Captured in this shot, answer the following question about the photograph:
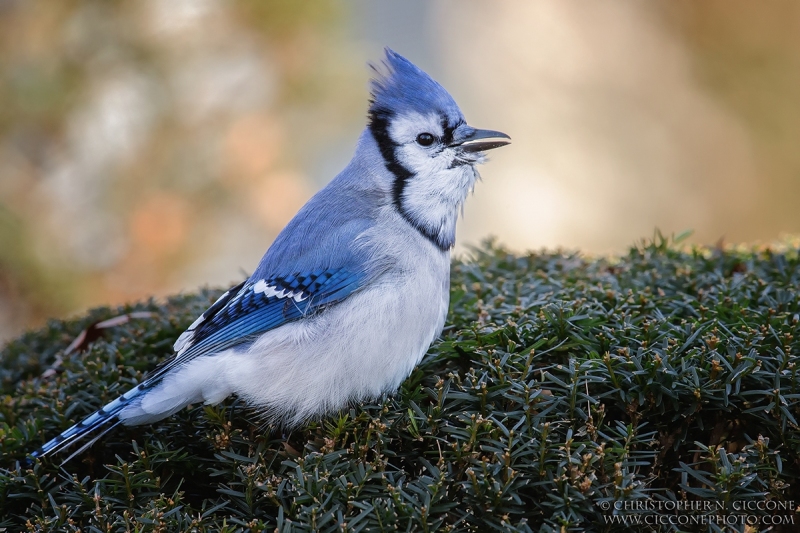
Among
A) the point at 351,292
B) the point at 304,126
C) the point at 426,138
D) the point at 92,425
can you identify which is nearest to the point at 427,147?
the point at 426,138

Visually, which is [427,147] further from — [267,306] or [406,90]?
[267,306]

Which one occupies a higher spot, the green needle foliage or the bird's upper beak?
the bird's upper beak

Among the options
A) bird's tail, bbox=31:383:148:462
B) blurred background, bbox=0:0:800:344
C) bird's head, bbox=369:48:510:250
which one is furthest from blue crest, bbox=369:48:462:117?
blurred background, bbox=0:0:800:344

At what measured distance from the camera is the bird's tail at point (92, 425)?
223cm

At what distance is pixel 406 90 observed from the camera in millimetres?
2596

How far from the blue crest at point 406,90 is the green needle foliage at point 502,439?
715 millimetres

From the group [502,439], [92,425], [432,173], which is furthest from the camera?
[432,173]

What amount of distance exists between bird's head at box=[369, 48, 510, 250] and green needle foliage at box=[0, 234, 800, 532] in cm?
40

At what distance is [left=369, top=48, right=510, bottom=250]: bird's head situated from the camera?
2.53 meters

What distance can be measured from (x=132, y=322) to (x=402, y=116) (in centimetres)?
148

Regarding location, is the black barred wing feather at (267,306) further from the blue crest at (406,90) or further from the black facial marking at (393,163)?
the blue crest at (406,90)

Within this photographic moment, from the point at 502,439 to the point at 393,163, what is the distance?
1111mm

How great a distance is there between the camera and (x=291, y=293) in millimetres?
2395

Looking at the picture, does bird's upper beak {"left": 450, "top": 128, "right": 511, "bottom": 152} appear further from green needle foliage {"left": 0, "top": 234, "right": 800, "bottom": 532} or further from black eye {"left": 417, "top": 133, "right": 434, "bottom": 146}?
green needle foliage {"left": 0, "top": 234, "right": 800, "bottom": 532}
